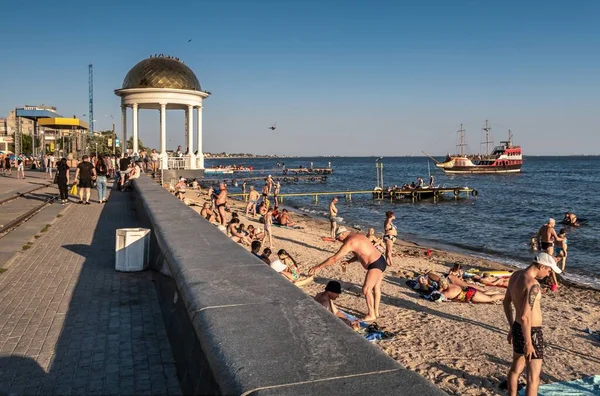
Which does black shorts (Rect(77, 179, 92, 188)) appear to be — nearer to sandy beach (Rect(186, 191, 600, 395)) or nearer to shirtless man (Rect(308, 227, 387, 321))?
sandy beach (Rect(186, 191, 600, 395))

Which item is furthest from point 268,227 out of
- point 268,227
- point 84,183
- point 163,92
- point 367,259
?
point 163,92

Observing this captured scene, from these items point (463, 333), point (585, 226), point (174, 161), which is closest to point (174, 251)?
point (463, 333)

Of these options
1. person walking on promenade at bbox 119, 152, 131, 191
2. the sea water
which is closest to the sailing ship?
the sea water

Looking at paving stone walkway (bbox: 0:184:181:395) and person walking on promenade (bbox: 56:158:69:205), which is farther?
person walking on promenade (bbox: 56:158:69:205)

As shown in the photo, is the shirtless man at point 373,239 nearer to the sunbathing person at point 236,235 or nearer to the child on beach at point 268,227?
the child on beach at point 268,227

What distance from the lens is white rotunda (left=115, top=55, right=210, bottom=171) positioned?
28891 millimetres

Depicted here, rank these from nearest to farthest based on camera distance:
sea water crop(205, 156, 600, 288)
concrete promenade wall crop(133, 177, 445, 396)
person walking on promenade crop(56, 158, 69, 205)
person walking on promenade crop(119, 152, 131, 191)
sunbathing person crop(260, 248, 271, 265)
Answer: concrete promenade wall crop(133, 177, 445, 396)
sunbathing person crop(260, 248, 271, 265)
person walking on promenade crop(56, 158, 69, 205)
sea water crop(205, 156, 600, 288)
person walking on promenade crop(119, 152, 131, 191)

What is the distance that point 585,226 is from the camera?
30.1 meters

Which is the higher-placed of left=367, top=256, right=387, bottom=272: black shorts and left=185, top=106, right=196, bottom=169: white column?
left=185, top=106, right=196, bottom=169: white column

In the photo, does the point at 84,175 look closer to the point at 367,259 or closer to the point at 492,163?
the point at 367,259

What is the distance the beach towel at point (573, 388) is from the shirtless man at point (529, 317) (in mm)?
956

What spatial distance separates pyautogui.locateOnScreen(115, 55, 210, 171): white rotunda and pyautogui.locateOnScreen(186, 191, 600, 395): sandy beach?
17.8m

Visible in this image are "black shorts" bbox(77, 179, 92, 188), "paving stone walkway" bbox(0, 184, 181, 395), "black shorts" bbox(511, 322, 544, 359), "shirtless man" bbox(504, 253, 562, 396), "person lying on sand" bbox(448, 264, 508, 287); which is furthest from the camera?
"black shorts" bbox(77, 179, 92, 188)

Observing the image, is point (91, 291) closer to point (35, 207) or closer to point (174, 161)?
point (35, 207)
